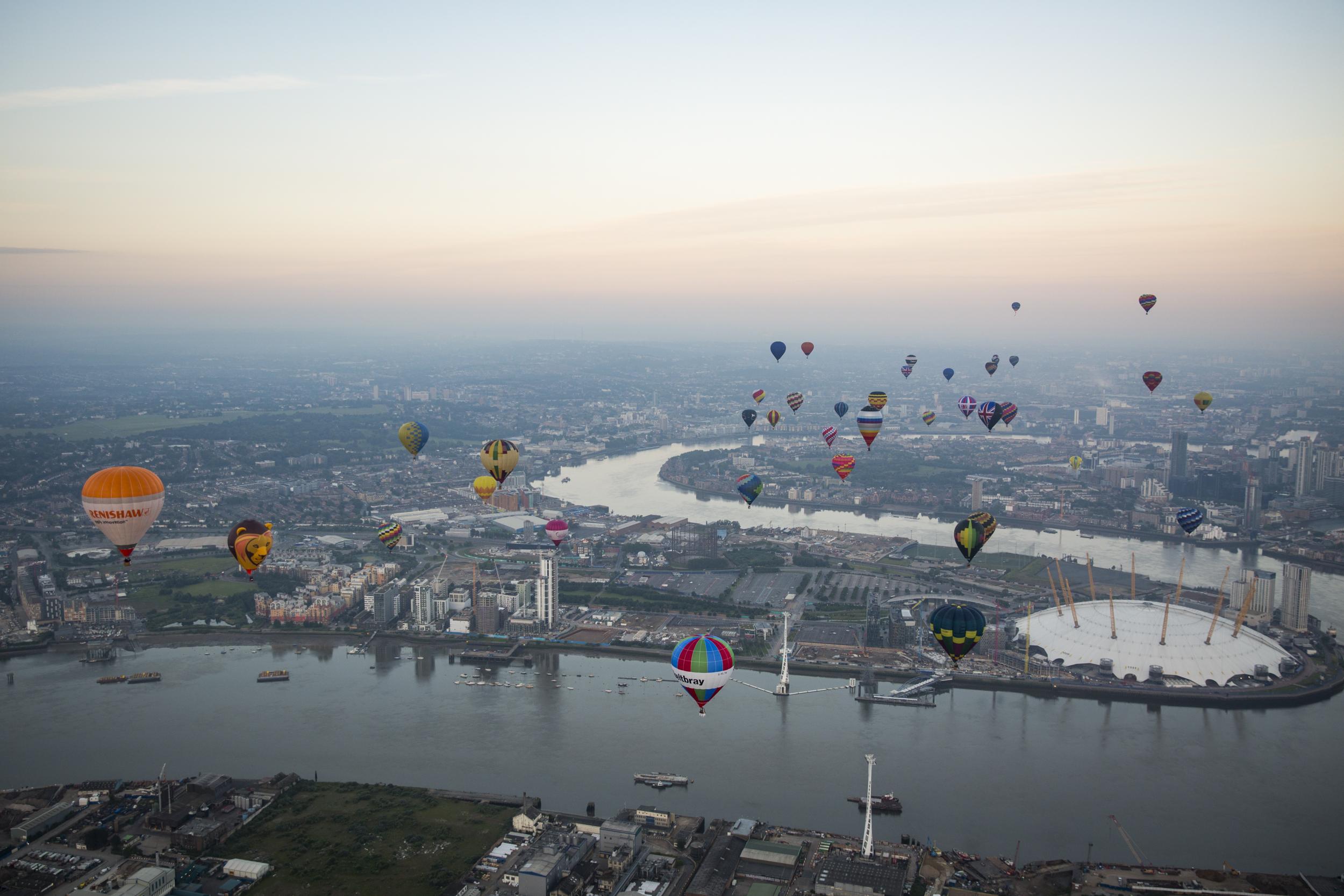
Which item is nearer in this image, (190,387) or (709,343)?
(190,387)

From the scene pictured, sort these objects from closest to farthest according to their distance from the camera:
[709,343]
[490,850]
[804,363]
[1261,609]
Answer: [490,850] → [1261,609] → [804,363] → [709,343]

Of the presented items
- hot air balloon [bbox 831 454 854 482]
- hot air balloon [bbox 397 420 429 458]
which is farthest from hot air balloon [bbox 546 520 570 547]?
hot air balloon [bbox 831 454 854 482]

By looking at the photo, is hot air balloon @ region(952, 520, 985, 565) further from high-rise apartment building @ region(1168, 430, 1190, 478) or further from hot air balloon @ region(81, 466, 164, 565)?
high-rise apartment building @ region(1168, 430, 1190, 478)

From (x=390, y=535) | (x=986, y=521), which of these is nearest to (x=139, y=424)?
(x=390, y=535)

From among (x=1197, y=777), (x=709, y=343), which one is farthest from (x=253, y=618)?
(x=709, y=343)

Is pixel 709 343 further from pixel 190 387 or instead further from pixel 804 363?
pixel 190 387

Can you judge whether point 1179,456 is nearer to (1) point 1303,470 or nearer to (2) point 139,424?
(1) point 1303,470
